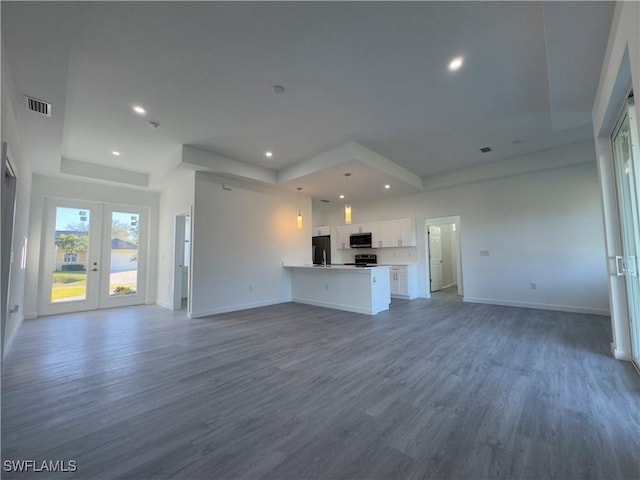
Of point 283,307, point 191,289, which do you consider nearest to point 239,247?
point 191,289

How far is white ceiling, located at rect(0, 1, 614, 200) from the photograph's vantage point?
2111mm

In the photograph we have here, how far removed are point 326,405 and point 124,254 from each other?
657 centimetres

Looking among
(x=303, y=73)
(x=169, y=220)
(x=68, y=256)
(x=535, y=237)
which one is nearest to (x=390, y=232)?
(x=535, y=237)

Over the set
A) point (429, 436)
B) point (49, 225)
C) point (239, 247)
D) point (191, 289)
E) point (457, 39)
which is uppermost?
point (457, 39)

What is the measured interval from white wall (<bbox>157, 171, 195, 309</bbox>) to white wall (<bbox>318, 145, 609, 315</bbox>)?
6.14 m

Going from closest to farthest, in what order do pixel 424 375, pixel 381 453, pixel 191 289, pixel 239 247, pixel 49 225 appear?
pixel 381 453 < pixel 424 375 < pixel 191 289 < pixel 49 225 < pixel 239 247

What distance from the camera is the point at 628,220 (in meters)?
2.73

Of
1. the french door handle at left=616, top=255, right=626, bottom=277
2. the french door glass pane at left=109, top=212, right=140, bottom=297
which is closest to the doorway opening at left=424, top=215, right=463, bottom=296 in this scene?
the french door handle at left=616, top=255, right=626, bottom=277

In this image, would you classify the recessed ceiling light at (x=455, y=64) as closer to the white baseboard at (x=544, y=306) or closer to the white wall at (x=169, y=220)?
the white wall at (x=169, y=220)

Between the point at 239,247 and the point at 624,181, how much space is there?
235 inches

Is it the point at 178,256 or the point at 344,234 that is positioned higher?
the point at 344,234

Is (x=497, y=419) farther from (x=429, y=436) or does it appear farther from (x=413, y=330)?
(x=413, y=330)

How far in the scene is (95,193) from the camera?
5961mm

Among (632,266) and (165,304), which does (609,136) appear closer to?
(632,266)
